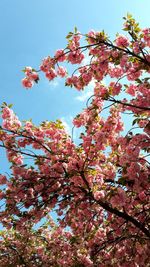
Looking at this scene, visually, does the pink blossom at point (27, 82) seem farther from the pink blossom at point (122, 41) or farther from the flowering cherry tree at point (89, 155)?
the pink blossom at point (122, 41)

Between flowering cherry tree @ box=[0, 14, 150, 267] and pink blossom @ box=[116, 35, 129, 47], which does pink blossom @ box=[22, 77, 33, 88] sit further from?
pink blossom @ box=[116, 35, 129, 47]

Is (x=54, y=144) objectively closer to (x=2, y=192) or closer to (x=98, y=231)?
(x=2, y=192)

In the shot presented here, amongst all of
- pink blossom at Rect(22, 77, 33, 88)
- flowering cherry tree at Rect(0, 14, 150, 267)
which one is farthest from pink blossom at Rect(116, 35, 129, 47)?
pink blossom at Rect(22, 77, 33, 88)

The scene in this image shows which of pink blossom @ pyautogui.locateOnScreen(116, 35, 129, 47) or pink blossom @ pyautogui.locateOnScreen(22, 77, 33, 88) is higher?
pink blossom @ pyautogui.locateOnScreen(22, 77, 33, 88)

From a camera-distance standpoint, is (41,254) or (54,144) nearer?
(54,144)

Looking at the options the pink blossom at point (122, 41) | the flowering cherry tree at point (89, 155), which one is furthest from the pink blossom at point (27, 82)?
the pink blossom at point (122, 41)

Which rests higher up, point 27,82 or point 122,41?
point 27,82

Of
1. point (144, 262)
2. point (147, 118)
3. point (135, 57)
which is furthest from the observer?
point (144, 262)

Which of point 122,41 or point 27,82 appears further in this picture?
point 27,82

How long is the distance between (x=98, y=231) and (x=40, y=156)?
348cm

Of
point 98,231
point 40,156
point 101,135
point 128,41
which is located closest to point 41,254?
point 98,231

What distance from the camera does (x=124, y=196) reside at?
6191 millimetres

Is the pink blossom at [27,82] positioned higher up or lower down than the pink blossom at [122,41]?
higher up

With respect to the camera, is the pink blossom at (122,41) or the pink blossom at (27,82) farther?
the pink blossom at (27,82)
